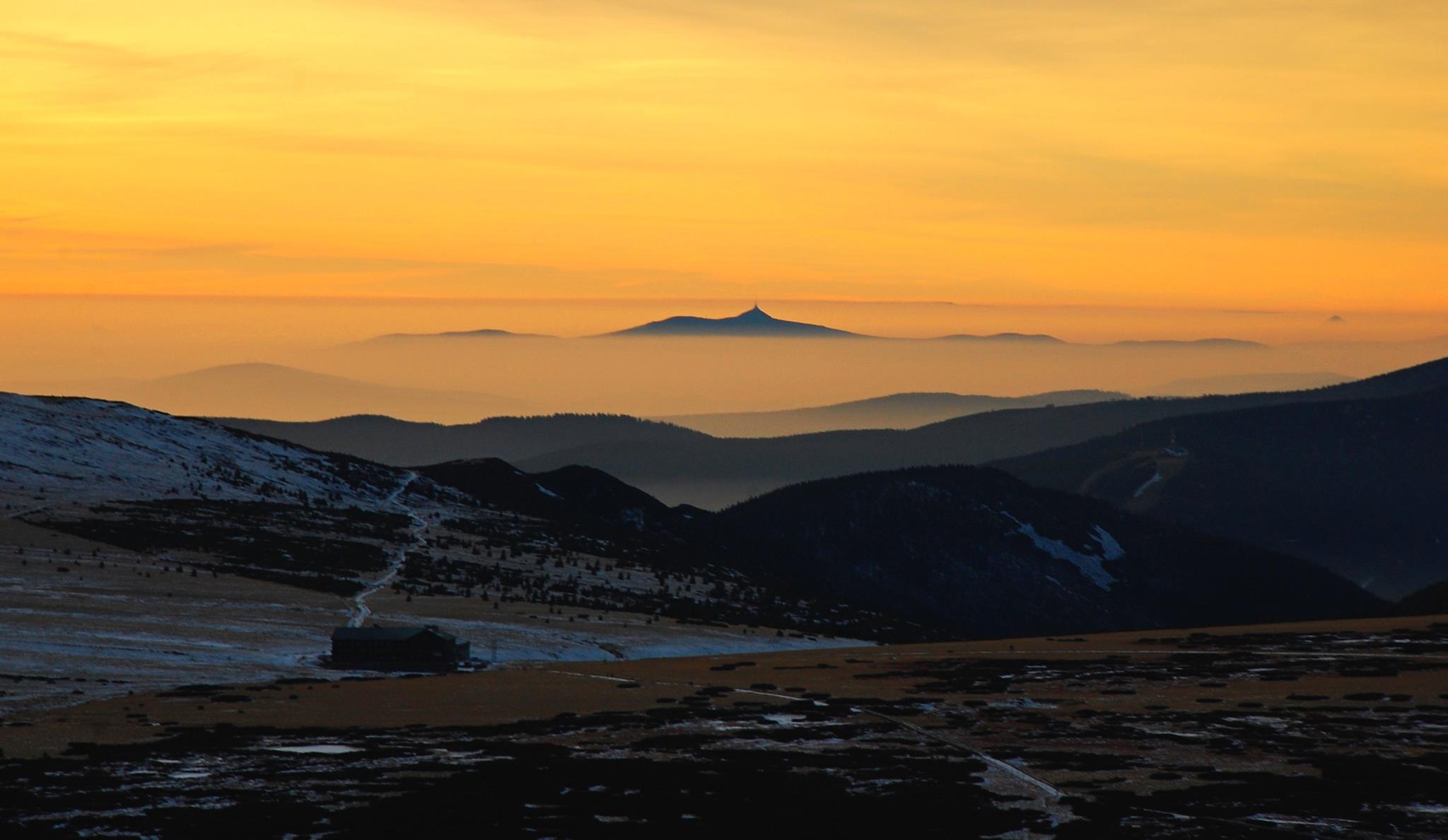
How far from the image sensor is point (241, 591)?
132750 mm

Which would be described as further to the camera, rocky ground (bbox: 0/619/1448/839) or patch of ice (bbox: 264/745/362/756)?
→ patch of ice (bbox: 264/745/362/756)

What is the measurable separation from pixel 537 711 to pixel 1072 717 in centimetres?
2629

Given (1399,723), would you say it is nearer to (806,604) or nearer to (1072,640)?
(1072,640)

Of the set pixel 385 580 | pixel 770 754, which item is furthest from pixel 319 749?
pixel 385 580

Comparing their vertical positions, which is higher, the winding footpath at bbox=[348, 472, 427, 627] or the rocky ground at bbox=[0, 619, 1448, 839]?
the winding footpath at bbox=[348, 472, 427, 627]

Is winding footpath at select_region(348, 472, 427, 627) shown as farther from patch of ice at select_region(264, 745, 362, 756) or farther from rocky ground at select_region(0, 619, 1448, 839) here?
patch of ice at select_region(264, 745, 362, 756)

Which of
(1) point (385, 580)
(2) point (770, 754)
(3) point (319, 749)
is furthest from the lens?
(1) point (385, 580)

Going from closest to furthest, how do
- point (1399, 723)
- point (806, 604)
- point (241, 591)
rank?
point (1399, 723)
point (241, 591)
point (806, 604)

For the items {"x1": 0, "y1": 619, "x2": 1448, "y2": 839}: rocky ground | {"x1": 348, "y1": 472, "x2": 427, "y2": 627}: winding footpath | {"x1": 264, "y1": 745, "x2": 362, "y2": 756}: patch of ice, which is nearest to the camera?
{"x1": 0, "y1": 619, "x2": 1448, "y2": 839}: rocky ground

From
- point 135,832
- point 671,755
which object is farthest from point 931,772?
point 135,832

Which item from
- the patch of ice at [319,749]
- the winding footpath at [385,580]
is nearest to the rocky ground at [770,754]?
the patch of ice at [319,749]

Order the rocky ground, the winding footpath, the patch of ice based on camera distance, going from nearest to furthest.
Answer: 1. the rocky ground
2. the patch of ice
3. the winding footpath

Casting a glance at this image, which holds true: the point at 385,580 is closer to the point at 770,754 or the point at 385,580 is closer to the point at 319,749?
the point at 319,749

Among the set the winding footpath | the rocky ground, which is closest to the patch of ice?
the rocky ground
